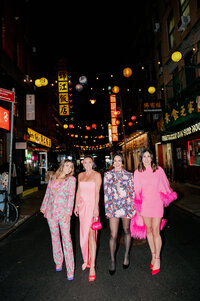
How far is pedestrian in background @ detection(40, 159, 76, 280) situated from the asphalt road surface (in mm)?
414

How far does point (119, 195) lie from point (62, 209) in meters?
1.01

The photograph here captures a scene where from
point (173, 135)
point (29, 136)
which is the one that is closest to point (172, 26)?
point (173, 135)

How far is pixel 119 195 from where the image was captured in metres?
3.78

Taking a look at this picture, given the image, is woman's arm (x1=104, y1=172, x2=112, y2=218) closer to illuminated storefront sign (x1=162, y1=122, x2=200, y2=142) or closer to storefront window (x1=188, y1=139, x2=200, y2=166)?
illuminated storefront sign (x1=162, y1=122, x2=200, y2=142)

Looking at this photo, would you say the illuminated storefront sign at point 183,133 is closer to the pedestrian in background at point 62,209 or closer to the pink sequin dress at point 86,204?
the pink sequin dress at point 86,204

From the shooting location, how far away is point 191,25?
42.6 ft

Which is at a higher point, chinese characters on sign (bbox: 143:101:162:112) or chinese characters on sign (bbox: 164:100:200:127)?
chinese characters on sign (bbox: 143:101:162:112)

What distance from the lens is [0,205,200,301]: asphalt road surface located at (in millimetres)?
3121

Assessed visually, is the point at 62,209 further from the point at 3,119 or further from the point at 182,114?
the point at 182,114

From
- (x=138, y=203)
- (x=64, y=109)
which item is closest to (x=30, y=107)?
(x=64, y=109)

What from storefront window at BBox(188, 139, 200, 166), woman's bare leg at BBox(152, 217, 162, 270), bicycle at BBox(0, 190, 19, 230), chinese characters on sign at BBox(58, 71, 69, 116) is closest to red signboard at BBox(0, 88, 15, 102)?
bicycle at BBox(0, 190, 19, 230)

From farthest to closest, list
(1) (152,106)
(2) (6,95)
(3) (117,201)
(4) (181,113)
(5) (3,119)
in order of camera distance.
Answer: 1. (1) (152,106)
2. (4) (181,113)
3. (5) (3,119)
4. (2) (6,95)
5. (3) (117,201)

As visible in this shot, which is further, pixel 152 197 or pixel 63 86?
pixel 63 86

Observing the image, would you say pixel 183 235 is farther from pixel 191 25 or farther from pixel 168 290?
pixel 191 25
